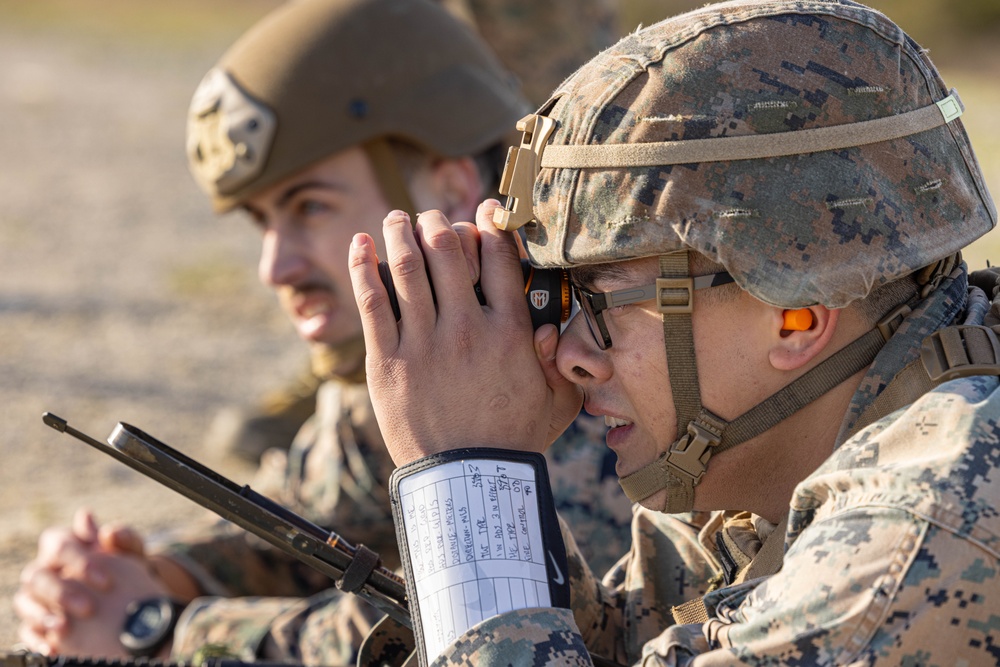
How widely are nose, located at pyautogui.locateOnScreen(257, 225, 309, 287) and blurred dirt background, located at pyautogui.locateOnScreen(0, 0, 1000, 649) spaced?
1.78m

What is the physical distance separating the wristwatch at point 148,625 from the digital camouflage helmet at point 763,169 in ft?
7.81

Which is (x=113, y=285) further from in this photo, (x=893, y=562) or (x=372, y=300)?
(x=893, y=562)

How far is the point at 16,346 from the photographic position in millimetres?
8562

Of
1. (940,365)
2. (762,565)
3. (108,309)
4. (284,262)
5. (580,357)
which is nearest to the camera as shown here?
(940,365)

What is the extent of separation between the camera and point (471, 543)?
2273 millimetres

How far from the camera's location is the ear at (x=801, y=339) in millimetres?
2230

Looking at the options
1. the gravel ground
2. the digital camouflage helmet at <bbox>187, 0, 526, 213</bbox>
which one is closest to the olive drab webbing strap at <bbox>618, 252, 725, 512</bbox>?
the digital camouflage helmet at <bbox>187, 0, 526, 213</bbox>

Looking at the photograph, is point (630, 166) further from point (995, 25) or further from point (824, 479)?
point (995, 25)

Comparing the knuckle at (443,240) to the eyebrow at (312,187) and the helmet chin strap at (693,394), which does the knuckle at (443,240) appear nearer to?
the helmet chin strap at (693,394)

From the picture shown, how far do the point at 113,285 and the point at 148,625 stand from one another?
6.56m

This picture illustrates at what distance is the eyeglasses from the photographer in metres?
2.25

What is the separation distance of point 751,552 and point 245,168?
8.42 feet

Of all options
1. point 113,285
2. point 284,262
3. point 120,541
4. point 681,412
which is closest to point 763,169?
point 681,412

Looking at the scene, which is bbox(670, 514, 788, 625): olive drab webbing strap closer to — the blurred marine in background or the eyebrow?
the blurred marine in background
